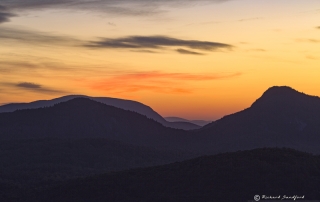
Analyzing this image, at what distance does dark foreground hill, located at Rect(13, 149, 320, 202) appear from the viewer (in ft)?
292

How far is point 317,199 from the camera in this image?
8388 cm

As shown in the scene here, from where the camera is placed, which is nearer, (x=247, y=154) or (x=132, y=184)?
(x=132, y=184)

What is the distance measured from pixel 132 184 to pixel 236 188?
678 inches

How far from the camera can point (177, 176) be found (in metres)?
98.7

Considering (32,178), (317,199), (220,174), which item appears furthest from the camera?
(32,178)

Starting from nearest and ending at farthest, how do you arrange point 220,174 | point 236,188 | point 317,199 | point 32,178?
point 317,199 < point 236,188 < point 220,174 < point 32,178

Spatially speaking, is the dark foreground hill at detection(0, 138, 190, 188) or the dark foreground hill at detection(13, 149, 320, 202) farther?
the dark foreground hill at detection(0, 138, 190, 188)

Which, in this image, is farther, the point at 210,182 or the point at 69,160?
the point at 69,160

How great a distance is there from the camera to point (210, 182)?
94188 millimetres

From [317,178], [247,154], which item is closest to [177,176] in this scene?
[247,154]

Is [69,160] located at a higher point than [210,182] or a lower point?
higher

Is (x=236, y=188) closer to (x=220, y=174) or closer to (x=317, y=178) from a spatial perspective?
(x=220, y=174)

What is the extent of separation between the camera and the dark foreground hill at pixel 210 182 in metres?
89.0

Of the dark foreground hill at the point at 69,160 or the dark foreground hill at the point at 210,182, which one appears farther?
the dark foreground hill at the point at 69,160
